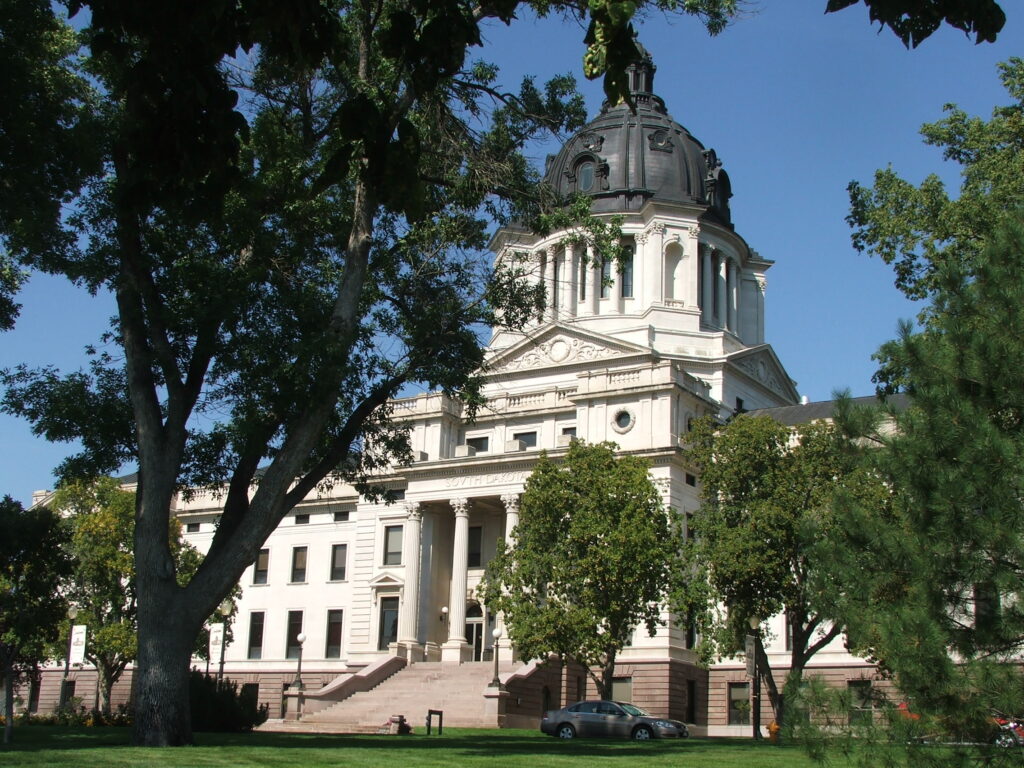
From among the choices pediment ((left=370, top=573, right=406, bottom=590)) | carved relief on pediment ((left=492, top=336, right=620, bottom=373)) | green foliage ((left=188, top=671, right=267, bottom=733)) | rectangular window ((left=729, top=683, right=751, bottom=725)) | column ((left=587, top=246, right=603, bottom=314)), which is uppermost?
column ((left=587, top=246, right=603, bottom=314))

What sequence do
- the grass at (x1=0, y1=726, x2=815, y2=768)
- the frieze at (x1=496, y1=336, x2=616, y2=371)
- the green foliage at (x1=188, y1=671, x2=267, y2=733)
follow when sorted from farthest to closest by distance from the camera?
the frieze at (x1=496, y1=336, x2=616, y2=371)
the green foliage at (x1=188, y1=671, x2=267, y2=733)
the grass at (x1=0, y1=726, x2=815, y2=768)

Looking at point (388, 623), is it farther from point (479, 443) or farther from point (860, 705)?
point (860, 705)

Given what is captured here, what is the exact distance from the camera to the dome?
71750 millimetres

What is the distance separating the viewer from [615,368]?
193ft

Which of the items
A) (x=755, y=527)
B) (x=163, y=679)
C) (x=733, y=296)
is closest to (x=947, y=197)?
(x=755, y=527)

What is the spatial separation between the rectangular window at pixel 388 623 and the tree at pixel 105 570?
8.45 m

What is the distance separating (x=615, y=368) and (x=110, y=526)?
26.0 m

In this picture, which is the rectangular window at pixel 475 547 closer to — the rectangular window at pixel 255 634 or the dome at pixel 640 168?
the rectangular window at pixel 255 634

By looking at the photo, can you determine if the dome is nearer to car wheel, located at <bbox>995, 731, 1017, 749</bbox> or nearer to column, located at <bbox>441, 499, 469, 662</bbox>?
column, located at <bbox>441, 499, 469, 662</bbox>

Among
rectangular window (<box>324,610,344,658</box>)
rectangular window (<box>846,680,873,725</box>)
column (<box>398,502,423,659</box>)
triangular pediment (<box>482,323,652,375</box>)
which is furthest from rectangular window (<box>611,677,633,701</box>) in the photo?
rectangular window (<box>846,680,873,725</box>)

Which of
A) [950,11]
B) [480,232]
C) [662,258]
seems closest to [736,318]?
[662,258]

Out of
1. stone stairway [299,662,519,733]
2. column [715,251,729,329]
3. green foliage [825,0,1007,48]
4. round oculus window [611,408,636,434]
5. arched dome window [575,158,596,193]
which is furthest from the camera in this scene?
arched dome window [575,158,596,193]

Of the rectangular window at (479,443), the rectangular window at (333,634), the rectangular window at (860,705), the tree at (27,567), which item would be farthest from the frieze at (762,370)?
the rectangular window at (860,705)

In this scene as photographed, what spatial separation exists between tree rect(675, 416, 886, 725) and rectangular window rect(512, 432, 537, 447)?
17983mm
